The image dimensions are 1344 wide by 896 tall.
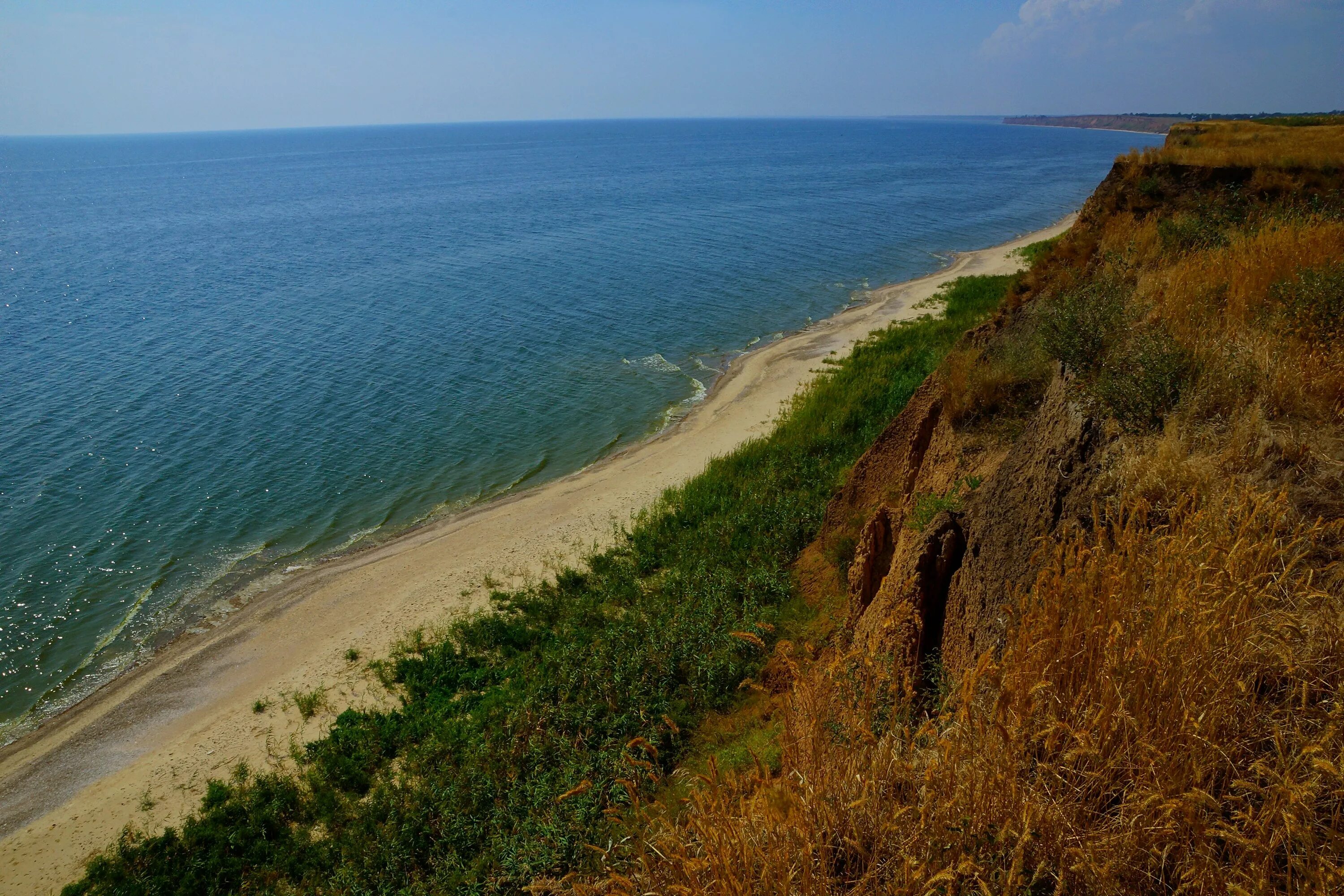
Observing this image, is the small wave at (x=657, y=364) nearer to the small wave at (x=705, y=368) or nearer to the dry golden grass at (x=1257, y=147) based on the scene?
the small wave at (x=705, y=368)

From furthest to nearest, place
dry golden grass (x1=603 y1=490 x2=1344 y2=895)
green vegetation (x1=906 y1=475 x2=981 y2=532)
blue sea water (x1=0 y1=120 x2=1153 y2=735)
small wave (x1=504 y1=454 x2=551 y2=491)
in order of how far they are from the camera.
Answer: small wave (x1=504 y1=454 x2=551 y2=491)
blue sea water (x1=0 y1=120 x2=1153 y2=735)
green vegetation (x1=906 y1=475 x2=981 y2=532)
dry golden grass (x1=603 y1=490 x2=1344 y2=895)

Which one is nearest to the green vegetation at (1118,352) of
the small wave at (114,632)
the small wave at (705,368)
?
the small wave at (114,632)

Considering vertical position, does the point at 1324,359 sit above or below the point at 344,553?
above

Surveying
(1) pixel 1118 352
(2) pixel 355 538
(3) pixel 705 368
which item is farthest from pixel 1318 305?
(3) pixel 705 368

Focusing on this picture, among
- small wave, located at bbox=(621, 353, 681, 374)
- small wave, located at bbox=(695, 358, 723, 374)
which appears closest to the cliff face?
small wave, located at bbox=(695, 358, 723, 374)

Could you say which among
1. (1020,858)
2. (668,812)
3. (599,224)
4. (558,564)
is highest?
(599,224)

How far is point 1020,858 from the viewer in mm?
3533

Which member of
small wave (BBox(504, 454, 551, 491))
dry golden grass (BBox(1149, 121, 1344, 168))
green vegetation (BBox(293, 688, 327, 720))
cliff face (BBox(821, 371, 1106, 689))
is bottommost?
green vegetation (BBox(293, 688, 327, 720))

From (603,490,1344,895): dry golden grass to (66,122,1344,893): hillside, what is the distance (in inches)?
1.1

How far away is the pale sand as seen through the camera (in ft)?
40.9

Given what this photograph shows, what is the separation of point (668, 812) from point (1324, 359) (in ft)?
26.0

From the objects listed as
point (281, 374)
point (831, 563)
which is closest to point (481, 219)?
point (281, 374)

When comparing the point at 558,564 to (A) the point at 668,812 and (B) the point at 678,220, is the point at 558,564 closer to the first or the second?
(A) the point at 668,812

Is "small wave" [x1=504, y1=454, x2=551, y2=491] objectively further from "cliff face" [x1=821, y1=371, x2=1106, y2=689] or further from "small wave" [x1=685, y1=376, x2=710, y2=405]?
"cliff face" [x1=821, y1=371, x2=1106, y2=689]
